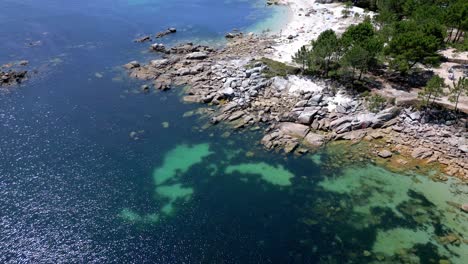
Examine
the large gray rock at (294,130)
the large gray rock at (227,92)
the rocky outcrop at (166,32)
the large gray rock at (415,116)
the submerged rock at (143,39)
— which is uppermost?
the rocky outcrop at (166,32)

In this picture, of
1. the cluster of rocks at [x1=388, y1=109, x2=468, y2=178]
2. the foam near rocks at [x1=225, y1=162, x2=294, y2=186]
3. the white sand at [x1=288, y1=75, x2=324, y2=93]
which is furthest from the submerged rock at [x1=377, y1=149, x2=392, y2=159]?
the white sand at [x1=288, y1=75, x2=324, y2=93]

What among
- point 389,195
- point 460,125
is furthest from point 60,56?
point 460,125

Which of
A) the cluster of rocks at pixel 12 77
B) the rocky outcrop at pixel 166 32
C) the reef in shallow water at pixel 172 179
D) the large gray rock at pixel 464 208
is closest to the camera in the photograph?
the large gray rock at pixel 464 208

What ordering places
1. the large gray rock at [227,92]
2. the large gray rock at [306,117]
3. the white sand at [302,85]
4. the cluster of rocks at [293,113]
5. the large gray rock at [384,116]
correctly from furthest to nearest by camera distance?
1. the large gray rock at [227,92]
2. the white sand at [302,85]
3. the large gray rock at [306,117]
4. the large gray rock at [384,116]
5. the cluster of rocks at [293,113]

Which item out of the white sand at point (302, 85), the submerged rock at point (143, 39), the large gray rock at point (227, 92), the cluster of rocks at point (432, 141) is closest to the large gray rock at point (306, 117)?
the white sand at point (302, 85)

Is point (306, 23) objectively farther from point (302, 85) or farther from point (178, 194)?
point (178, 194)

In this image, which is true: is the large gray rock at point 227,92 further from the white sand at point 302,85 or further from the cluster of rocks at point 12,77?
the cluster of rocks at point 12,77
